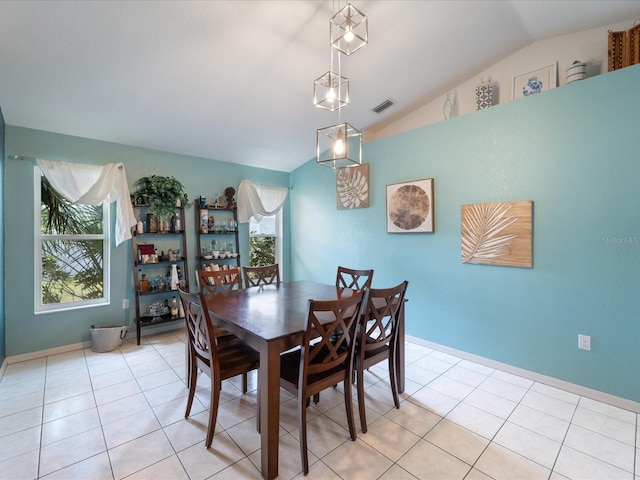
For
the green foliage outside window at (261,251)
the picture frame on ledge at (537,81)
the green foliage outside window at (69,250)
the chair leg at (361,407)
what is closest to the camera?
the chair leg at (361,407)

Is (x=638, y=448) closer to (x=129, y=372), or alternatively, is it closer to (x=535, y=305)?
(x=535, y=305)

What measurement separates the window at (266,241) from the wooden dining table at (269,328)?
2.12 meters

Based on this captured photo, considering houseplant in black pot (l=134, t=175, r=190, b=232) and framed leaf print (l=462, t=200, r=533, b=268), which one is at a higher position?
houseplant in black pot (l=134, t=175, r=190, b=232)

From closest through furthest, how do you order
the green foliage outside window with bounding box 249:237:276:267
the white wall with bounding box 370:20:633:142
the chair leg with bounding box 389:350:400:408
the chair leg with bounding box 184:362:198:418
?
the chair leg with bounding box 184:362:198:418 → the chair leg with bounding box 389:350:400:408 → the white wall with bounding box 370:20:633:142 → the green foliage outside window with bounding box 249:237:276:267

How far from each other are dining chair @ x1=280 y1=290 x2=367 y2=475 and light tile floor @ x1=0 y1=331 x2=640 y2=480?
0.30 meters

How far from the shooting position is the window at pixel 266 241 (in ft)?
16.1

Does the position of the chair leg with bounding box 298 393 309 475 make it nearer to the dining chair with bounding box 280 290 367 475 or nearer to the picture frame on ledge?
the dining chair with bounding box 280 290 367 475

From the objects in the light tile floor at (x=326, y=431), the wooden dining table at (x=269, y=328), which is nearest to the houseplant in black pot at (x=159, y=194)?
the wooden dining table at (x=269, y=328)

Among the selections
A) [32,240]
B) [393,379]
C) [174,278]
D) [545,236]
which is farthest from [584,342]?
[32,240]

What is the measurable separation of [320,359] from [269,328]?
0.50 m

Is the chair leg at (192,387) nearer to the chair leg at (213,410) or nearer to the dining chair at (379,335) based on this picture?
the chair leg at (213,410)

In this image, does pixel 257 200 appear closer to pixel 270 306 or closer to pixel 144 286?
pixel 144 286

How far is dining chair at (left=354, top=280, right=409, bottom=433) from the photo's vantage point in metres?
1.99

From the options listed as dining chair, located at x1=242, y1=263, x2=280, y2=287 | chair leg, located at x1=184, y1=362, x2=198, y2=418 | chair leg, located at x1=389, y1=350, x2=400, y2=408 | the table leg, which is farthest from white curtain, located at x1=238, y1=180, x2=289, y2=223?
the table leg
